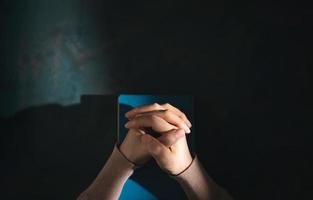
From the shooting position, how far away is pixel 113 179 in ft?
3.20

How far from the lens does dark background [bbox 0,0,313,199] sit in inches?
46.1

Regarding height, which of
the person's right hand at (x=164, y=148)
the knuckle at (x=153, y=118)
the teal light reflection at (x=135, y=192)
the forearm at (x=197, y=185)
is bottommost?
the teal light reflection at (x=135, y=192)

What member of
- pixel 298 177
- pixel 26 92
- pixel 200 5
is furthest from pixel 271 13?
pixel 26 92

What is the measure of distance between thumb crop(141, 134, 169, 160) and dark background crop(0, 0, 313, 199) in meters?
0.29

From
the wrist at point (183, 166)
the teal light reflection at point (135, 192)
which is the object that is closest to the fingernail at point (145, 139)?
the wrist at point (183, 166)

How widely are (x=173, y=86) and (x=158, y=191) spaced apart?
334mm

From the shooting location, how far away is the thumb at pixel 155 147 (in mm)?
902

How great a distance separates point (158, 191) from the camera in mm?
1081

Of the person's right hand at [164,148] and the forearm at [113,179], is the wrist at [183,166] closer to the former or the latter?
the person's right hand at [164,148]

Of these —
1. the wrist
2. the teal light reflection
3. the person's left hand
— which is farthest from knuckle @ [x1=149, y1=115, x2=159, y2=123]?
the teal light reflection

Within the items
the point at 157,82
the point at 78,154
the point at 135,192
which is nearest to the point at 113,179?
the point at 135,192

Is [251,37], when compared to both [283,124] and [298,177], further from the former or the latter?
[298,177]

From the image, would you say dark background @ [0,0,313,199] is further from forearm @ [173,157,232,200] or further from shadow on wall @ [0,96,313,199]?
forearm @ [173,157,232,200]

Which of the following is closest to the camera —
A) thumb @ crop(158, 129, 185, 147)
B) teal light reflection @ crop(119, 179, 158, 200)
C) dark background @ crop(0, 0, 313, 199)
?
thumb @ crop(158, 129, 185, 147)
